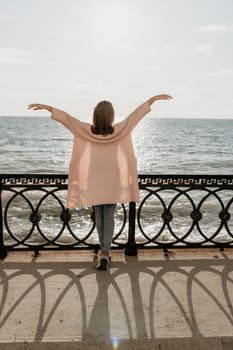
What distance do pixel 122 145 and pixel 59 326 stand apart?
1905 millimetres

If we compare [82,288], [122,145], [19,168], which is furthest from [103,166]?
[19,168]

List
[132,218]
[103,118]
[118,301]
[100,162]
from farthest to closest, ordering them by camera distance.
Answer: [132,218] < [100,162] < [103,118] < [118,301]

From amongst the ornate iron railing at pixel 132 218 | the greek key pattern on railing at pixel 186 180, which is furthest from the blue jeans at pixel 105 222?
the greek key pattern on railing at pixel 186 180

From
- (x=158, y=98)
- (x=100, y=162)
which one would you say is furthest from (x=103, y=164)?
(x=158, y=98)

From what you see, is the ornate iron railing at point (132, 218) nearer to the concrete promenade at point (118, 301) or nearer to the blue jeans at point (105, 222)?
the concrete promenade at point (118, 301)

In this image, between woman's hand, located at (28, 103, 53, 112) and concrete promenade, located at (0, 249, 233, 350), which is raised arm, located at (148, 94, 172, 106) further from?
concrete promenade, located at (0, 249, 233, 350)

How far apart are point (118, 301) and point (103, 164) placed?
4.60 feet

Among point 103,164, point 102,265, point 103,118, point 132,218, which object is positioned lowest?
point 102,265

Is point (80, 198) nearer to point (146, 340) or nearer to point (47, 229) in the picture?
point (146, 340)

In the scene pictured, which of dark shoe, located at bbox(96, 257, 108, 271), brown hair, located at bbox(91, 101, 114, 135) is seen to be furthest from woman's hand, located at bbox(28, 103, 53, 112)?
dark shoe, located at bbox(96, 257, 108, 271)

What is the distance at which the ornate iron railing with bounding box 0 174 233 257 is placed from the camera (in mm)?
4484

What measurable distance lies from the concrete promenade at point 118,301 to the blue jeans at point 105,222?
0.33m

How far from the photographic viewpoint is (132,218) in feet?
15.0

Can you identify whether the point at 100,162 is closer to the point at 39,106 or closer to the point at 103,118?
the point at 103,118
